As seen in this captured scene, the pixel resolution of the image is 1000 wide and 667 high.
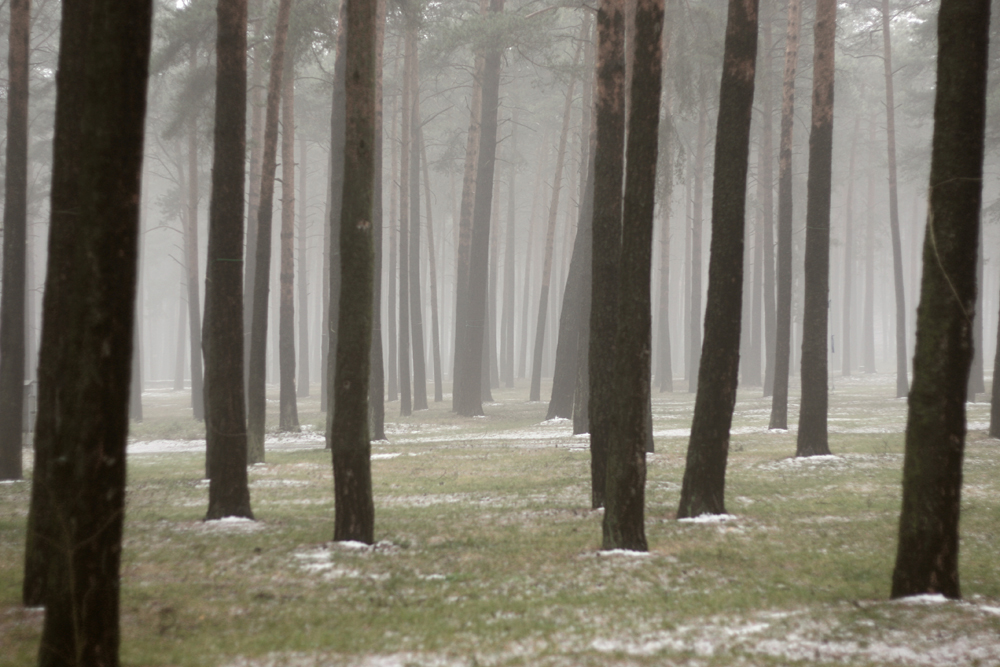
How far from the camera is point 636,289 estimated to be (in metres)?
8.38

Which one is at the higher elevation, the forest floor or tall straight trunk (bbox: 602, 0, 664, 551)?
tall straight trunk (bbox: 602, 0, 664, 551)

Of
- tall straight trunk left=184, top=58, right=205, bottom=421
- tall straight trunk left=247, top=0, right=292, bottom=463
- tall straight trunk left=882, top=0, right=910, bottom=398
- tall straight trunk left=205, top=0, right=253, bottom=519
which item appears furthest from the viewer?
tall straight trunk left=882, top=0, right=910, bottom=398

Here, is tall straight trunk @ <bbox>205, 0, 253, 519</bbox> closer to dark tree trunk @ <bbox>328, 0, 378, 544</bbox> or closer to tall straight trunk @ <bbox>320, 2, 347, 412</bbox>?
dark tree trunk @ <bbox>328, 0, 378, 544</bbox>

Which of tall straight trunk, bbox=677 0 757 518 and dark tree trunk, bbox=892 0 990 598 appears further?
tall straight trunk, bbox=677 0 757 518

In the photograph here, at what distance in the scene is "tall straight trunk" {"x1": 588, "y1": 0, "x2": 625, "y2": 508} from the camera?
33.3ft

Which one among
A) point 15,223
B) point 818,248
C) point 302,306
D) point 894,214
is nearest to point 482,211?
point 894,214

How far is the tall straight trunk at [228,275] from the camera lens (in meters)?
10.2

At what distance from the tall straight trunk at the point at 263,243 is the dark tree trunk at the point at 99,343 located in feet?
32.4

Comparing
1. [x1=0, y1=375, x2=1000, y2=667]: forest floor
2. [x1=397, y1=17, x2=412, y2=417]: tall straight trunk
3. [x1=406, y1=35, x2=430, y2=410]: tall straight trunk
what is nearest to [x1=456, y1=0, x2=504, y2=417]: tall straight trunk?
[x1=406, y1=35, x2=430, y2=410]: tall straight trunk

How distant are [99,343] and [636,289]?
5.13 metres

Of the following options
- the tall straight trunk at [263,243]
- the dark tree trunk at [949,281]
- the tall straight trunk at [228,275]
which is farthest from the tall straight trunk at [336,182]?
the dark tree trunk at [949,281]

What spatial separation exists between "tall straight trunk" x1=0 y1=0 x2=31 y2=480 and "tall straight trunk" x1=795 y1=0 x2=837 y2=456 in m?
12.2

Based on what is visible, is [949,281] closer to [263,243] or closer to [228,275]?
[228,275]

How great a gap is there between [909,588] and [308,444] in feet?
53.7
